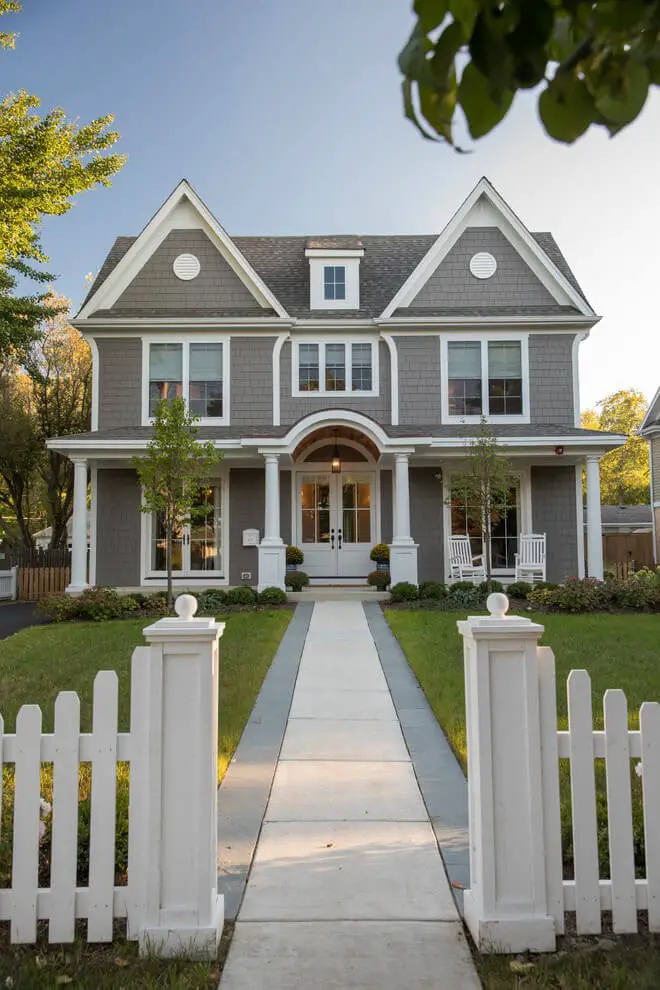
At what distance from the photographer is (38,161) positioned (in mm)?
11609

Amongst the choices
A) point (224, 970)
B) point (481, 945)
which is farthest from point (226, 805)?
point (481, 945)

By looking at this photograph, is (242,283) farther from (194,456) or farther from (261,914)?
(261,914)

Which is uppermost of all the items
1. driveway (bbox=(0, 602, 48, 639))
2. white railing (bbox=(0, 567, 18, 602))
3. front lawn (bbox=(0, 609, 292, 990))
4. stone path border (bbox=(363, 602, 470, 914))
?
white railing (bbox=(0, 567, 18, 602))

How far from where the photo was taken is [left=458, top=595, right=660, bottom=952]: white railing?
8.05ft

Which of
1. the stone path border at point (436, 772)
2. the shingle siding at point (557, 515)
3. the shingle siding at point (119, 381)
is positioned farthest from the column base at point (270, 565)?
the shingle siding at point (557, 515)

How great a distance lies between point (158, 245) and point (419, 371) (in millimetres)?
6687

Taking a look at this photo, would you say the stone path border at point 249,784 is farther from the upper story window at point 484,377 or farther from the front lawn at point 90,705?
the upper story window at point 484,377

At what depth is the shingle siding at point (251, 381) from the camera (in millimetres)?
14930

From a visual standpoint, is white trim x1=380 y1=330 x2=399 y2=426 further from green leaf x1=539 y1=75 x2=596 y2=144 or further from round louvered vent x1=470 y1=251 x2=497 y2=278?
green leaf x1=539 y1=75 x2=596 y2=144

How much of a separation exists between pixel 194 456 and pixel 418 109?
1124cm

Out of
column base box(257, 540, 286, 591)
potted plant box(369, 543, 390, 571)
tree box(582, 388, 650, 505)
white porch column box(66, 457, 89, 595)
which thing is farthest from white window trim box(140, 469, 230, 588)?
Answer: tree box(582, 388, 650, 505)

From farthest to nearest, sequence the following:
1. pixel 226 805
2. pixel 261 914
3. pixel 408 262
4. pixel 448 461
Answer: pixel 408 262
pixel 448 461
pixel 226 805
pixel 261 914

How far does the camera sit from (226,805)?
376cm

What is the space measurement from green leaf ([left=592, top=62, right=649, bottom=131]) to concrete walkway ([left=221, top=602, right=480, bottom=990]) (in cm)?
254
